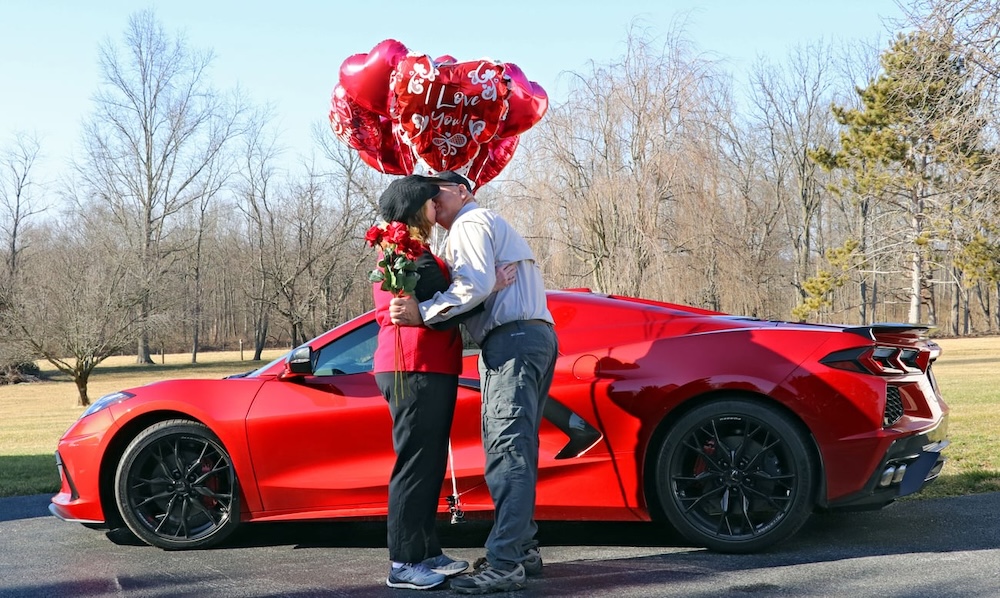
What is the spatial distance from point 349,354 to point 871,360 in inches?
101

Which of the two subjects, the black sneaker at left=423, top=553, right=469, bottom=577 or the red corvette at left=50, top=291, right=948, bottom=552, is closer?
the black sneaker at left=423, top=553, right=469, bottom=577

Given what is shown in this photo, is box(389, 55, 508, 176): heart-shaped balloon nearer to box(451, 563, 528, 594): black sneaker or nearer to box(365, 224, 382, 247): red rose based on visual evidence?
box(365, 224, 382, 247): red rose

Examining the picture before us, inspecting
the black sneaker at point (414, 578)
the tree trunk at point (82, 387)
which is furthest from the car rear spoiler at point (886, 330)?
the tree trunk at point (82, 387)

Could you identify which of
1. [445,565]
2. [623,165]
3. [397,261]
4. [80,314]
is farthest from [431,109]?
[80,314]

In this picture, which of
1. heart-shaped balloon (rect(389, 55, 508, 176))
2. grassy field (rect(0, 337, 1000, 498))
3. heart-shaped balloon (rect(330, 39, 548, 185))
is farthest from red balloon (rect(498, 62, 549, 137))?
grassy field (rect(0, 337, 1000, 498))

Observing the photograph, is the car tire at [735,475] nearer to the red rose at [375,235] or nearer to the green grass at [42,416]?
the red rose at [375,235]

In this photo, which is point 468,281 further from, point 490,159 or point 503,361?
point 490,159

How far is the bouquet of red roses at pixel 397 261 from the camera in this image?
12.8 feet

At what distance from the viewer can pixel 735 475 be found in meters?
4.36

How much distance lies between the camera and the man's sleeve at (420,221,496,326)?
389 centimetres

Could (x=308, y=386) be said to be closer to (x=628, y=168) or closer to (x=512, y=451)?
(x=512, y=451)

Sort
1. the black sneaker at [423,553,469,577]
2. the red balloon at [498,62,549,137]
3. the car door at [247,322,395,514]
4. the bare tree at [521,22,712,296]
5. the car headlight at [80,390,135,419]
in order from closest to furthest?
the black sneaker at [423,553,469,577], the car door at [247,322,395,514], the car headlight at [80,390,135,419], the red balloon at [498,62,549,137], the bare tree at [521,22,712,296]

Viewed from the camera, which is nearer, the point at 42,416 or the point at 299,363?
the point at 299,363

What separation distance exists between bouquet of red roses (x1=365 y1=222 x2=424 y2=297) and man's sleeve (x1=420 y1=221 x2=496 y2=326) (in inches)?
4.9
